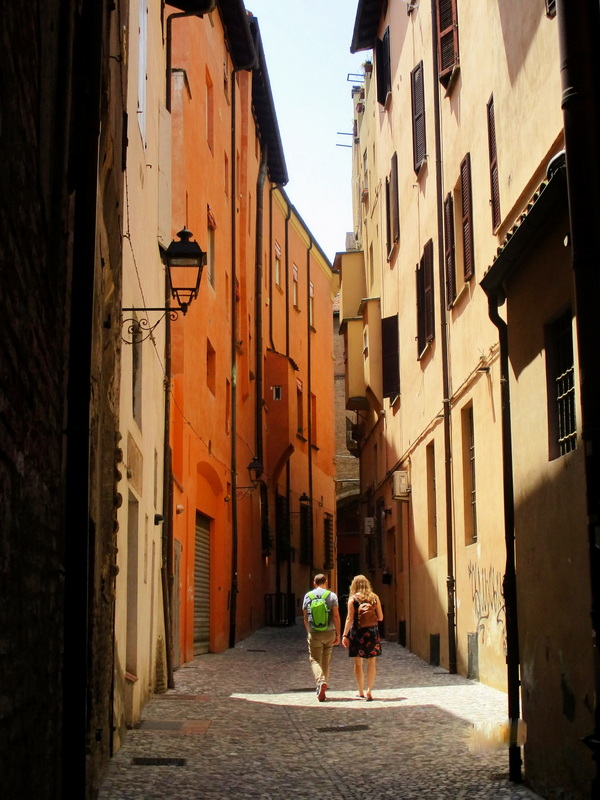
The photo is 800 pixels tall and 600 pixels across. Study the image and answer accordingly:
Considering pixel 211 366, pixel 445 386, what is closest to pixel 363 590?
pixel 445 386

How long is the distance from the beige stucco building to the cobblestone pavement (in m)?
0.60

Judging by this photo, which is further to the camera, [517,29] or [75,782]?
[517,29]

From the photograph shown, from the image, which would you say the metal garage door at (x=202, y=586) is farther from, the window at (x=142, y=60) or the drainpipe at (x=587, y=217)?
the drainpipe at (x=587, y=217)

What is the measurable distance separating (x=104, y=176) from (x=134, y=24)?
4080mm

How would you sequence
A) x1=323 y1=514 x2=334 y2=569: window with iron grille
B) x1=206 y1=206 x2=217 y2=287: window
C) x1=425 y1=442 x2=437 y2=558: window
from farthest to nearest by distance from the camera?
x1=323 y1=514 x2=334 y2=569: window with iron grille
x1=206 y1=206 x2=217 y2=287: window
x1=425 y1=442 x2=437 y2=558: window

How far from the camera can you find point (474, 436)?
14648 mm

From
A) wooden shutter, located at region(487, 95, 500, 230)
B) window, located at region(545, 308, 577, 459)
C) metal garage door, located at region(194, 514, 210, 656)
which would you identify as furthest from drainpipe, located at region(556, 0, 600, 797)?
metal garage door, located at region(194, 514, 210, 656)

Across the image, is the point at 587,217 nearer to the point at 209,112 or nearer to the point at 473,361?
the point at 473,361

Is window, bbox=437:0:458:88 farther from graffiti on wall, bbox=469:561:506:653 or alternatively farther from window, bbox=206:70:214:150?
graffiti on wall, bbox=469:561:506:653

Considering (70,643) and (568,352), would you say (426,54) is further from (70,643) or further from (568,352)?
(70,643)

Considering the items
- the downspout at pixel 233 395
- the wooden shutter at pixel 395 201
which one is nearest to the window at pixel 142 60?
the wooden shutter at pixel 395 201

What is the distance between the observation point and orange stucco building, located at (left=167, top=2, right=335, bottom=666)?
60.8ft

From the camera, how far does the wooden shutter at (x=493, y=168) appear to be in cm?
1327

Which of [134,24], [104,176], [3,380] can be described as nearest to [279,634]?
[134,24]
